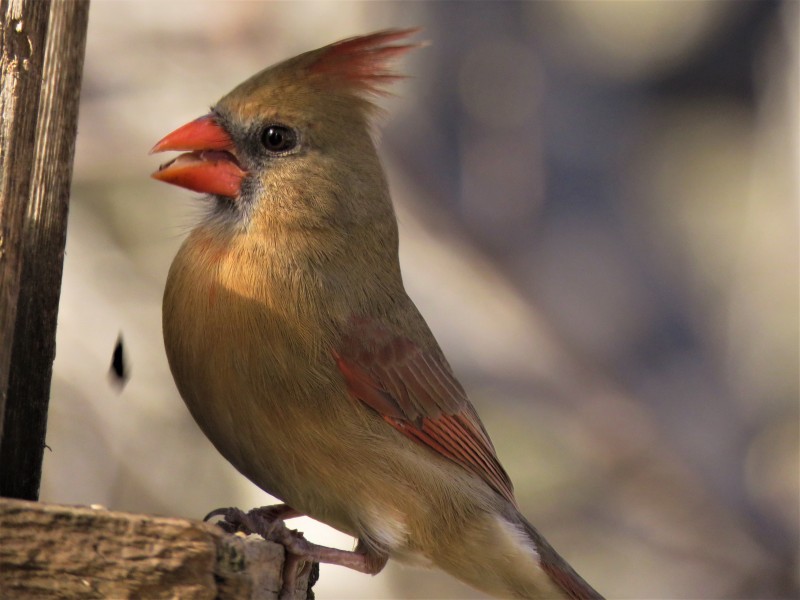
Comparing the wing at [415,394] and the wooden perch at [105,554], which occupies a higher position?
the wing at [415,394]

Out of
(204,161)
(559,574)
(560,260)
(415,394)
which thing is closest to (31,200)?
(204,161)

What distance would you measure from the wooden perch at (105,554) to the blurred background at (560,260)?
3053mm

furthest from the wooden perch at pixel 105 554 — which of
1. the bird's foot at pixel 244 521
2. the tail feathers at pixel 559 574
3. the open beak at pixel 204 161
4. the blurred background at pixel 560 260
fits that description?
the blurred background at pixel 560 260

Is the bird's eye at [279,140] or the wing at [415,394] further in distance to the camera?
the bird's eye at [279,140]

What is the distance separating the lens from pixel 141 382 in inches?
197

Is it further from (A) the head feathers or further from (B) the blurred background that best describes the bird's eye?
(B) the blurred background

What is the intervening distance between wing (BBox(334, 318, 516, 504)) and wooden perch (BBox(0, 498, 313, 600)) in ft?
3.13

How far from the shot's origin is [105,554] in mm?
1532

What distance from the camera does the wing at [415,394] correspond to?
251cm

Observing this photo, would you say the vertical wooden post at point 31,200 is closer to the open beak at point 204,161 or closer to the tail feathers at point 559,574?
the open beak at point 204,161

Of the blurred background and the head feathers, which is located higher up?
the blurred background

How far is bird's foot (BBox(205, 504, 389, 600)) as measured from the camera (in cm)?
208

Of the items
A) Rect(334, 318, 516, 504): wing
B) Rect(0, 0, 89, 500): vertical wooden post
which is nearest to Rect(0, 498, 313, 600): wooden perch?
Rect(0, 0, 89, 500): vertical wooden post

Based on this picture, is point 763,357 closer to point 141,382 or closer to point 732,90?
point 732,90
